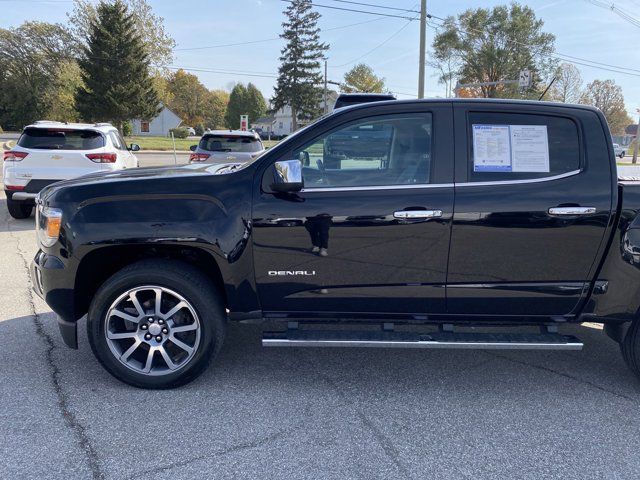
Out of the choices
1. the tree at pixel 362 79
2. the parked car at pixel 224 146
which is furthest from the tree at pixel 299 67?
the parked car at pixel 224 146

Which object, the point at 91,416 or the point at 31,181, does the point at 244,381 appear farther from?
the point at 31,181

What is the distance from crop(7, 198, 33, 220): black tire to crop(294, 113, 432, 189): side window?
8052 millimetres

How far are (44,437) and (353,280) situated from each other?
6.70 feet

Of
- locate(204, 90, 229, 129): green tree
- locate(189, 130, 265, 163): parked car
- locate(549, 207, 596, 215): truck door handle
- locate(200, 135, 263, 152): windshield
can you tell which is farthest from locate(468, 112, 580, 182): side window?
locate(204, 90, 229, 129): green tree

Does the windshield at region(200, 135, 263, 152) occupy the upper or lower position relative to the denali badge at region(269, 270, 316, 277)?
upper

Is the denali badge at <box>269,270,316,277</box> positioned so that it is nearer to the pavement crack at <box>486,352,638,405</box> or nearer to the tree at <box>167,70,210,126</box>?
the pavement crack at <box>486,352,638,405</box>

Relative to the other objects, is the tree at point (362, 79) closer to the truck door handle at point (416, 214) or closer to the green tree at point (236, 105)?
the green tree at point (236, 105)

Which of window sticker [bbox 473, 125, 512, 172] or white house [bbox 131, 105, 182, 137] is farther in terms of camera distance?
white house [bbox 131, 105, 182, 137]

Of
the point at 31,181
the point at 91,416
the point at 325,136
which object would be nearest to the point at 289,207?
the point at 325,136

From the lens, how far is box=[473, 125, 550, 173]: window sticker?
128 inches

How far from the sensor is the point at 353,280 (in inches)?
130

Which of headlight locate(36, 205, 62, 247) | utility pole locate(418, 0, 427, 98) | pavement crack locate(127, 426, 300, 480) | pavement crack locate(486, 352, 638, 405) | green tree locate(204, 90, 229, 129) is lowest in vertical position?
pavement crack locate(127, 426, 300, 480)

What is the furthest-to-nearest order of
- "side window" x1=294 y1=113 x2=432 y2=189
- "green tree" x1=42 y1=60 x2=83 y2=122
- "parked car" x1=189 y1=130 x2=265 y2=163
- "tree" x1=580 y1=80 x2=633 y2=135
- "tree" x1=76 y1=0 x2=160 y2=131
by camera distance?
"tree" x1=580 y1=80 x2=633 y2=135
"green tree" x1=42 y1=60 x2=83 y2=122
"tree" x1=76 y1=0 x2=160 y2=131
"parked car" x1=189 y1=130 x2=265 y2=163
"side window" x1=294 y1=113 x2=432 y2=189

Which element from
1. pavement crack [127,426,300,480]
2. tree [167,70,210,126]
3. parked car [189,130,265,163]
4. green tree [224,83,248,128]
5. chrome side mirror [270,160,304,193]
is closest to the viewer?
pavement crack [127,426,300,480]
